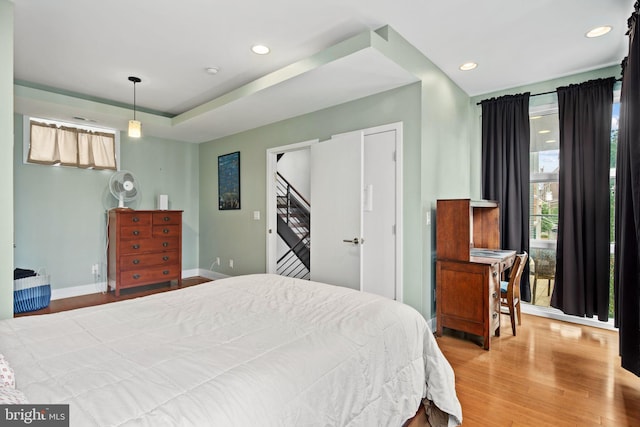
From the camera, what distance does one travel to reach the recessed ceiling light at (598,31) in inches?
101

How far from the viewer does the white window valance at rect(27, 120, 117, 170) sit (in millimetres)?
3982

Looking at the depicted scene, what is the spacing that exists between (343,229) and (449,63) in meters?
1.99

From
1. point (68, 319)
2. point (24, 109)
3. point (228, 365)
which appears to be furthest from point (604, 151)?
point (24, 109)

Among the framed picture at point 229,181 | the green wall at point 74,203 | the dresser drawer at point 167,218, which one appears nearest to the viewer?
the green wall at point 74,203

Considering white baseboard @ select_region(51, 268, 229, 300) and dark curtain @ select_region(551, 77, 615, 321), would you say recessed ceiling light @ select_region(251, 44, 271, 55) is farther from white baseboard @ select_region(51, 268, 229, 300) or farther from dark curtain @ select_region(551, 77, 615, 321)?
white baseboard @ select_region(51, 268, 229, 300)

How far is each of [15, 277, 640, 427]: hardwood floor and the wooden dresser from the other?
3835mm

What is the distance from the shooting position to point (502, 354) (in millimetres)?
2670

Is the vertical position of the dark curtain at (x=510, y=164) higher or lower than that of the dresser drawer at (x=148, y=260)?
higher

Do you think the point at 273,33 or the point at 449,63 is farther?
the point at 449,63

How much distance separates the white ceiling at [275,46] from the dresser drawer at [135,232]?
147 centimetres

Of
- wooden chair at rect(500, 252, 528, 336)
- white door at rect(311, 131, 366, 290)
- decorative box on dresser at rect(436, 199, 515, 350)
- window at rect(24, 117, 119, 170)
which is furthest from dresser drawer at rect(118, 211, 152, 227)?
wooden chair at rect(500, 252, 528, 336)

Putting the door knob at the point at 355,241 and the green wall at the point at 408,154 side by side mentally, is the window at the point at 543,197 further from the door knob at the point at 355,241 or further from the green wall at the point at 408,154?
the door knob at the point at 355,241

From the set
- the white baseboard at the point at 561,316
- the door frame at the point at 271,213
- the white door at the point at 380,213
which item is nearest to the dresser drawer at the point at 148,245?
Result: the door frame at the point at 271,213

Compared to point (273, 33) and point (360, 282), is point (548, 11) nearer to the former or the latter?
point (273, 33)
